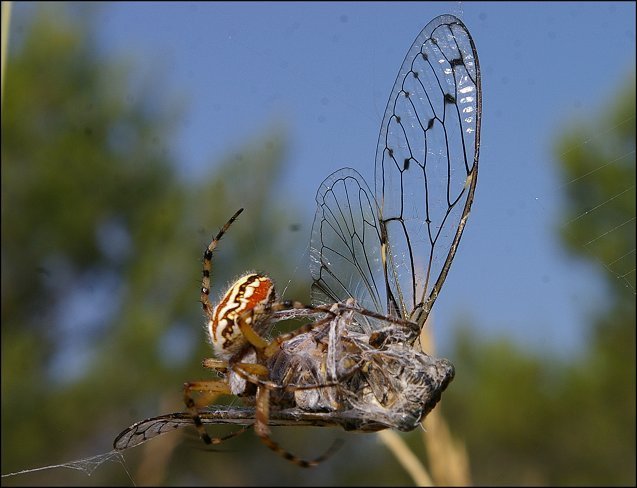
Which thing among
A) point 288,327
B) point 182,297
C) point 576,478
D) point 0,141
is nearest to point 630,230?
point 182,297

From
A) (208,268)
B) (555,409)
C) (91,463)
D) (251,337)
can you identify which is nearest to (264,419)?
(251,337)

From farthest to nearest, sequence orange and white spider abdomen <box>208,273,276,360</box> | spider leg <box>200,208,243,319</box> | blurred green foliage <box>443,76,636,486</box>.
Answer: blurred green foliage <box>443,76,636,486</box> → spider leg <box>200,208,243,319</box> → orange and white spider abdomen <box>208,273,276,360</box>

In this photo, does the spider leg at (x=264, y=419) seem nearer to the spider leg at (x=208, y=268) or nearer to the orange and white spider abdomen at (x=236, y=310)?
the orange and white spider abdomen at (x=236, y=310)

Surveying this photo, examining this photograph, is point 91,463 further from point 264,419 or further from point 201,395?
point 264,419

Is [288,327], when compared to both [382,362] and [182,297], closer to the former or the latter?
[382,362]

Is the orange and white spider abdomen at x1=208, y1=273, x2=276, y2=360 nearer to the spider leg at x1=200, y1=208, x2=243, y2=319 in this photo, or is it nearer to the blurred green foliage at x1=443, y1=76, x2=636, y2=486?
the spider leg at x1=200, y1=208, x2=243, y2=319

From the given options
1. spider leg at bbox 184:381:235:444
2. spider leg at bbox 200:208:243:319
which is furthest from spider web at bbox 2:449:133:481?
spider leg at bbox 200:208:243:319

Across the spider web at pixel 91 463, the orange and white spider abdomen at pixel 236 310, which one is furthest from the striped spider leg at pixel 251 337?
the spider web at pixel 91 463

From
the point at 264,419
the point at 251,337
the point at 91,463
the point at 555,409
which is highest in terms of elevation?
the point at 251,337
